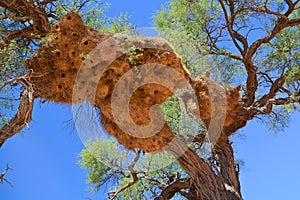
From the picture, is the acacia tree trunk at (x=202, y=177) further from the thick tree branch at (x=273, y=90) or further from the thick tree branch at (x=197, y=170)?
the thick tree branch at (x=273, y=90)

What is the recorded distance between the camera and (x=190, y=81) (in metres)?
7.06

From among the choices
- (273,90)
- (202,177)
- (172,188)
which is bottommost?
(202,177)

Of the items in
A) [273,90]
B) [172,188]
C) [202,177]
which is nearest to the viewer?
[202,177]

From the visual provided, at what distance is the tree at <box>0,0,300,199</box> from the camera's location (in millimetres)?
5973

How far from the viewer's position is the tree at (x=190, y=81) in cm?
597

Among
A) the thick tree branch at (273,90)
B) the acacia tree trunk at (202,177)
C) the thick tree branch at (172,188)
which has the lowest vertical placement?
the acacia tree trunk at (202,177)

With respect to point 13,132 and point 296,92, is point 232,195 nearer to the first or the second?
point 296,92

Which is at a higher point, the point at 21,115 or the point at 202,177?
the point at 21,115

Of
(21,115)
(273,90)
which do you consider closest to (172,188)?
(273,90)

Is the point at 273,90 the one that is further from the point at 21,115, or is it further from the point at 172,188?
the point at 21,115

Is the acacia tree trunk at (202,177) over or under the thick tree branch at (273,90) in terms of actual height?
under

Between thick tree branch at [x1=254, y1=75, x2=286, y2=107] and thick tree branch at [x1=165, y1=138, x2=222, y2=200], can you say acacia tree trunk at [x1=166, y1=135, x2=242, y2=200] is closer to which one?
thick tree branch at [x1=165, y1=138, x2=222, y2=200]

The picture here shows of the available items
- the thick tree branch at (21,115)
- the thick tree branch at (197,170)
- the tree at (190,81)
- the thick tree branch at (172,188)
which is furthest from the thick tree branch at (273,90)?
the thick tree branch at (21,115)

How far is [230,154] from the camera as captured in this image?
8.08 metres
